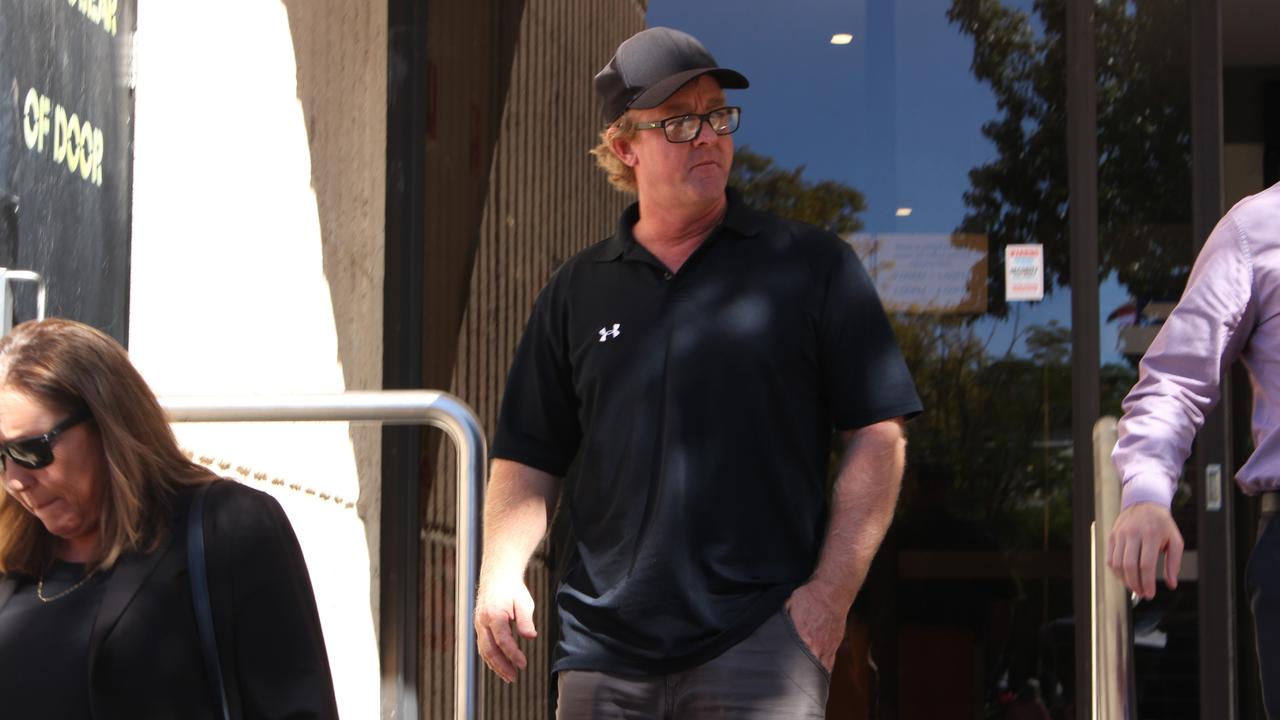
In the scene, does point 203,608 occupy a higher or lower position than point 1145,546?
lower

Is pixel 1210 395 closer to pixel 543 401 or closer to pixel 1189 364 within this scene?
pixel 1189 364

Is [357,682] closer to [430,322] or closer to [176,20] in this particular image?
[430,322]

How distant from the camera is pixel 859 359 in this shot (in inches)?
112

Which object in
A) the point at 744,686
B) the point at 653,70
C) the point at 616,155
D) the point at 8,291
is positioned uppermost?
the point at 653,70

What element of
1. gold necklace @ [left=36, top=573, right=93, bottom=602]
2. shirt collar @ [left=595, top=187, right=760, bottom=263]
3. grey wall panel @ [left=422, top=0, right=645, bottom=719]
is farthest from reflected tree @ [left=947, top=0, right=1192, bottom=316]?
gold necklace @ [left=36, top=573, right=93, bottom=602]

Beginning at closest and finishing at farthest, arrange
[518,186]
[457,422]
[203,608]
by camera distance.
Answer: [203,608] < [457,422] < [518,186]

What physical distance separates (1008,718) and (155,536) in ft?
10.6

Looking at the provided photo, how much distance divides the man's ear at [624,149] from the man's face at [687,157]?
6 cm

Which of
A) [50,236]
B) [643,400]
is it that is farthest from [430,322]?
[643,400]

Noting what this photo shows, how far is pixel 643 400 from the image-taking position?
2.84 metres

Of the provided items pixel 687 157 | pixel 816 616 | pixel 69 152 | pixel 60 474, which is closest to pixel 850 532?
pixel 816 616

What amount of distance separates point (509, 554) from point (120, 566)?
0.77 meters

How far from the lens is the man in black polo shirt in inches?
107

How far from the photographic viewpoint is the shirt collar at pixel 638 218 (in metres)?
2.94
